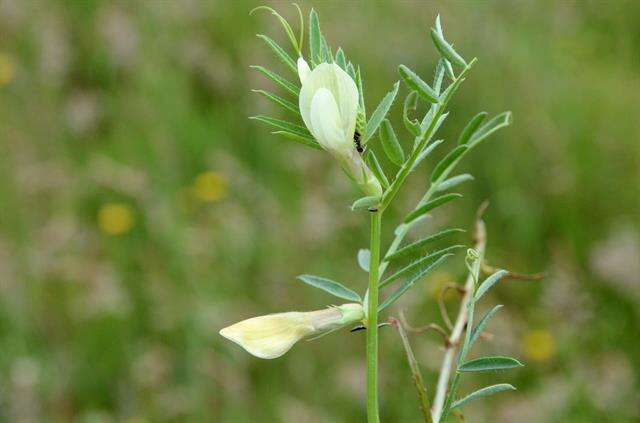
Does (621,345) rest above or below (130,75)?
Answer: below

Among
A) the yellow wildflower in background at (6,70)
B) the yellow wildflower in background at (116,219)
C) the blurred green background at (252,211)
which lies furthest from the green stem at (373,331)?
the yellow wildflower in background at (6,70)

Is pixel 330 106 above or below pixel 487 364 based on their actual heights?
above

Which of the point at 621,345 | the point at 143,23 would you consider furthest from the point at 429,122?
the point at 143,23

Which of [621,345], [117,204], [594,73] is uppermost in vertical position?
[594,73]

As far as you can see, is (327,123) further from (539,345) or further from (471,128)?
(539,345)

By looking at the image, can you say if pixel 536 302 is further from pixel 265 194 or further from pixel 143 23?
pixel 143 23

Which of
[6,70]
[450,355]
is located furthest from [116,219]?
[450,355]

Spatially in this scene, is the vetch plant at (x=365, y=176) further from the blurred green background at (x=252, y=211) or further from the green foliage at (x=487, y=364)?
the blurred green background at (x=252, y=211)
